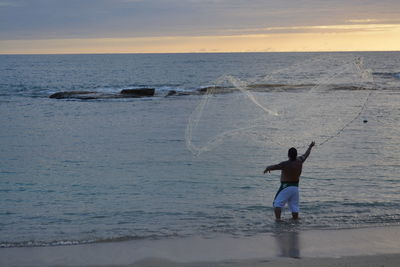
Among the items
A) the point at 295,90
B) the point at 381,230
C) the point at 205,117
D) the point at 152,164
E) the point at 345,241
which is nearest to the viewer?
the point at 345,241

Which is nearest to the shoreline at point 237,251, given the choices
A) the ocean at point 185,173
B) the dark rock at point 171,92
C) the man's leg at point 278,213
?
the ocean at point 185,173

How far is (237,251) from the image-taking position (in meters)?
8.31

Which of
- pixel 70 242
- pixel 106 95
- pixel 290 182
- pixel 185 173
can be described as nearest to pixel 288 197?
pixel 290 182

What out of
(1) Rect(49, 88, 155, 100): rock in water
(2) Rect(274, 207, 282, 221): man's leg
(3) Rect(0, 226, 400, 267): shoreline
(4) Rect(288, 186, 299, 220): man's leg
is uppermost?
(1) Rect(49, 88, 155, 100): rock in water

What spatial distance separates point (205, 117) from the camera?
26.1m

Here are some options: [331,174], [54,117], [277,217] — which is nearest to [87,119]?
[54,117]

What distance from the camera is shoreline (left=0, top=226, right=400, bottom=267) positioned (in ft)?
25.5

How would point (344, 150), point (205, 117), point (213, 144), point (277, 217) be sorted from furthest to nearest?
point (205, 117) → point (213, 144) → point (344, 150) → point (277, 217)

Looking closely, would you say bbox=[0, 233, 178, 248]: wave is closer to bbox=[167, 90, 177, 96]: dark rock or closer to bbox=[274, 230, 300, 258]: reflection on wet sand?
bbox=[274, 230, 300, 258]: reflection on wet sand

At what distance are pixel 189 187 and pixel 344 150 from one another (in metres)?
6.59

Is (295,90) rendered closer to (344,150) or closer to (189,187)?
(344,150)

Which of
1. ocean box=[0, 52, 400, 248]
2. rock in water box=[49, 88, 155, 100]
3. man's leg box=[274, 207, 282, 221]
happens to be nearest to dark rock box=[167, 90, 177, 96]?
rock in water box=[49, 88, 155, 100]

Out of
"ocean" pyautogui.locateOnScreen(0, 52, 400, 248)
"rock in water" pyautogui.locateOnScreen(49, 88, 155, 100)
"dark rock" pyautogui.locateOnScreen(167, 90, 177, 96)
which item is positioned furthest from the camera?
"dark rock" pyautogui.locateOnScreen(167, 90, 177, 96)

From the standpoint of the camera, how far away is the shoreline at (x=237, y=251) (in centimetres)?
778
